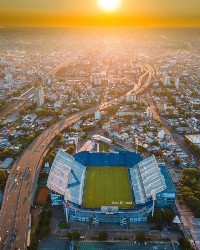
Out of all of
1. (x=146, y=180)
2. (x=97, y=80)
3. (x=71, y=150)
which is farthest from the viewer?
(x=97, y=80)

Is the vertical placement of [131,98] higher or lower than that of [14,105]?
higher

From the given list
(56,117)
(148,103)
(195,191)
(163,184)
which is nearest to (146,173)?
(163,184)

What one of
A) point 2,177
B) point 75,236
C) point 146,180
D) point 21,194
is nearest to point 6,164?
point 2,177

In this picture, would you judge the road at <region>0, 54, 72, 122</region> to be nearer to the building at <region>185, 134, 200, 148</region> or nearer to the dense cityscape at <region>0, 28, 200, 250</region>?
the dense cityscape at <region>0, 28, 200, 250</region>


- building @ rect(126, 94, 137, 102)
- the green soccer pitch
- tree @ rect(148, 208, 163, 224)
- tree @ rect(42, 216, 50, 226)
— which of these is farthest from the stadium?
building @ rect(126, 94, 137, 102)

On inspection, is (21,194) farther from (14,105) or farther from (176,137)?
(14,105)

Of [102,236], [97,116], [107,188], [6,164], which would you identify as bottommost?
[97,116]
